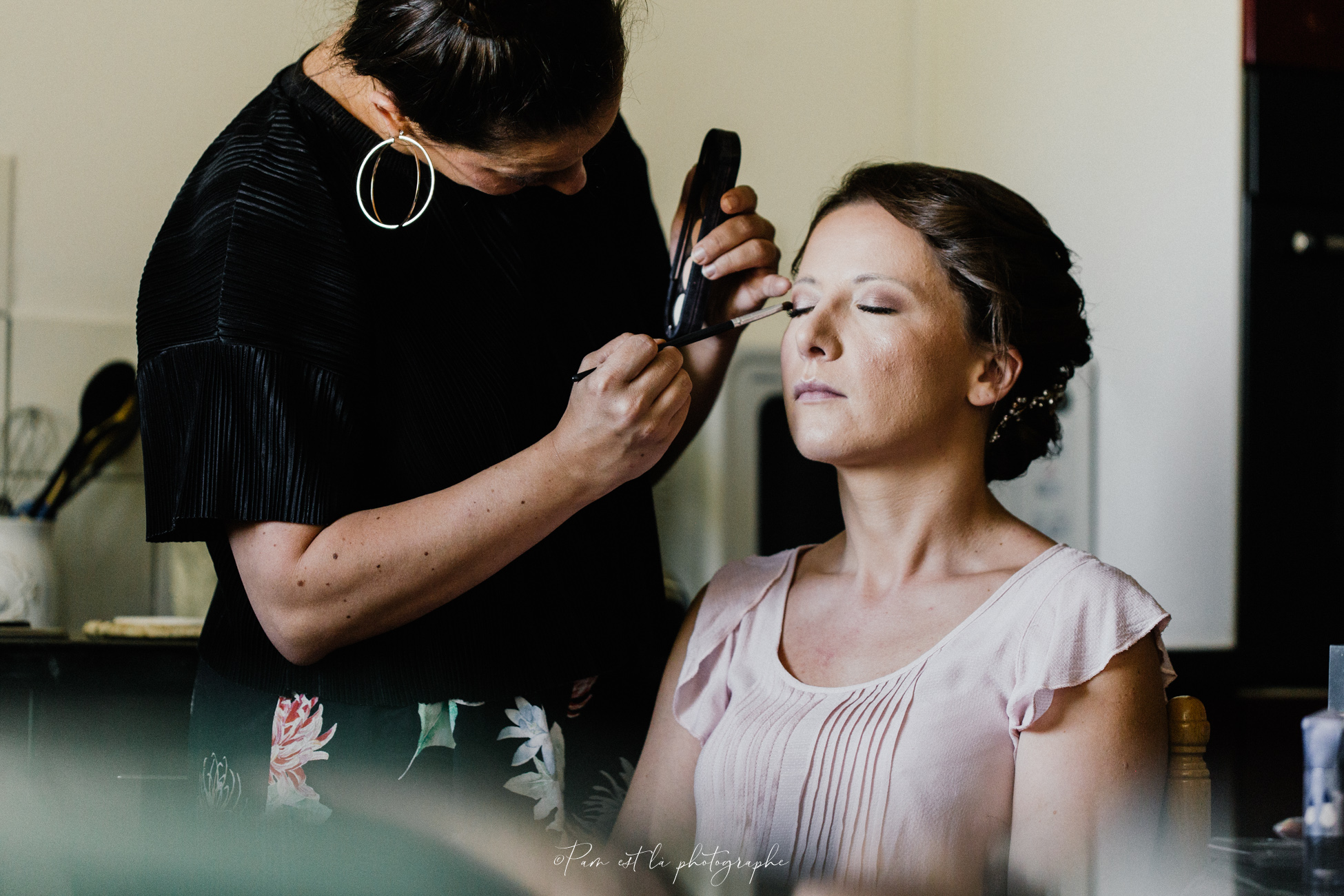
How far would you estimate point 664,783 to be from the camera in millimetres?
1182

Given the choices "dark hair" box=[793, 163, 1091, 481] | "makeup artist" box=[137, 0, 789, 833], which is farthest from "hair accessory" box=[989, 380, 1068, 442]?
"makeup artist" box=[137, 0, 789, 833]

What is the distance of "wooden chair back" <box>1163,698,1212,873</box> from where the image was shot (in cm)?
94

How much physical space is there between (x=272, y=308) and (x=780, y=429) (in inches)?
53.4

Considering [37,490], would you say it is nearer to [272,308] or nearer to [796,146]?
[272,308]

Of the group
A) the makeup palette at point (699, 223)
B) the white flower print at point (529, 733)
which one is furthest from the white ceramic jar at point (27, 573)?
the makeup palette at point (699, 223)

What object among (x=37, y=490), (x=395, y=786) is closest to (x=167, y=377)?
(x=395, y=786)

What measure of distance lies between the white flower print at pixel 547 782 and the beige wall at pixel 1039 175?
1115 millimetres

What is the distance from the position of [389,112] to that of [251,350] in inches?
9.3

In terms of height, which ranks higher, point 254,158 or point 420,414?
point 254,158

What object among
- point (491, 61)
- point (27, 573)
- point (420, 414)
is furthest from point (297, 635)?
point (27, 573)

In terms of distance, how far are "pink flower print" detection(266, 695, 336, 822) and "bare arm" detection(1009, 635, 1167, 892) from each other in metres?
0.62

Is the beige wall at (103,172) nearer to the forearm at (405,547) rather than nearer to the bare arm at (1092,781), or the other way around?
the forearm at (405,547)

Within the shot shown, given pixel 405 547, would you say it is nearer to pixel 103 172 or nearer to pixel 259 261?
pixel 259 261

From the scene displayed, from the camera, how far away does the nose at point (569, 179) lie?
3.28ft
